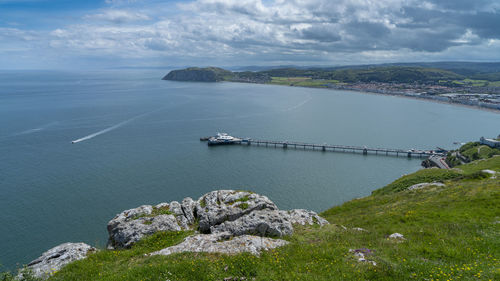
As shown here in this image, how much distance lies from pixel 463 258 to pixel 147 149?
80.7m

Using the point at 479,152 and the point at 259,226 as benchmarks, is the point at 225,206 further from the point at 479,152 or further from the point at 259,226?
the point at 479,152

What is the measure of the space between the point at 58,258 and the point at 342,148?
87.0 m

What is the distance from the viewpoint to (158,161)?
238 feet

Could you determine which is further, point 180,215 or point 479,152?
point 479,152

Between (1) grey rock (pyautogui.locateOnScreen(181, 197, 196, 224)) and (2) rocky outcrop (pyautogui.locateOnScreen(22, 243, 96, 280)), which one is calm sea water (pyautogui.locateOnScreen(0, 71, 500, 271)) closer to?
(2) rocky outcrop (pyautogui.locateOnScreen(22, 243, 96, 280))

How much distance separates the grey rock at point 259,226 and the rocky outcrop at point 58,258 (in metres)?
8.27

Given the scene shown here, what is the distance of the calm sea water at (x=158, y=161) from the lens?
46125 mm

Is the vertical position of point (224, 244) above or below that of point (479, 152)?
above

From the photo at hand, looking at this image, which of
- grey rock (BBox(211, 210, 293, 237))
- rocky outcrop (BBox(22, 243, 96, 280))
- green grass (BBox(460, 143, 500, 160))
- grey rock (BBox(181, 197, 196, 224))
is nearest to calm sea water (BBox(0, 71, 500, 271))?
rocky outcrop (BBox(22, 243, 96, 280))

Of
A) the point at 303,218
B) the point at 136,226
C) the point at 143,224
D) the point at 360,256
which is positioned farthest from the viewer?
the point at 303,218

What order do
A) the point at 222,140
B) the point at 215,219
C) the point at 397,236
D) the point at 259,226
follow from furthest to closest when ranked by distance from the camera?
the point at 222,140 → the point at 215,219 → the point at 259,226 → the point at 397,236

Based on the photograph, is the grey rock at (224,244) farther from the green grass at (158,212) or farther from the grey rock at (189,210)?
the green grass at (158,212)

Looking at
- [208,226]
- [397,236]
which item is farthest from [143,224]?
[397,236]

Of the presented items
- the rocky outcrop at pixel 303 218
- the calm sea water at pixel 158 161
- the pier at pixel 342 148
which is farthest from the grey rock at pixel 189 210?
the pier at pixel 342 148
